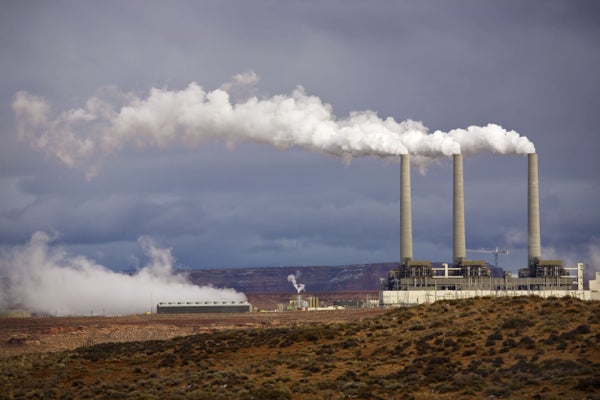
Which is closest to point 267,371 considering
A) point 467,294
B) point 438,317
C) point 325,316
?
point 438,317

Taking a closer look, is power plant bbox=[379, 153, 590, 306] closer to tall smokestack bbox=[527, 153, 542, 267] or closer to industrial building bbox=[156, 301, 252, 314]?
tall smokestack bbox=[527, 153, 542, 267]

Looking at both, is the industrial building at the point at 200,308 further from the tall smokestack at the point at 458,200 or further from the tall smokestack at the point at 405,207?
the tall smokestack at the point at 458,200

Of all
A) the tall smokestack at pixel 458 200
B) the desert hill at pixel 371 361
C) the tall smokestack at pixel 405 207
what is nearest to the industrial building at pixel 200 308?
the tall smokestack at pixel 405 207

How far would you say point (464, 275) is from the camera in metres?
163

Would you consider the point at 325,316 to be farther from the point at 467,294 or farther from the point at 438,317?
the point at 438,317

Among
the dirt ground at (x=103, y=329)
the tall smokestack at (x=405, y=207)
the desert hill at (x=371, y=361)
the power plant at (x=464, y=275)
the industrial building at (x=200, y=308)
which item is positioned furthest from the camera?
the industrial building at (x=200, y=308)

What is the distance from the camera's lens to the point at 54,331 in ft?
366

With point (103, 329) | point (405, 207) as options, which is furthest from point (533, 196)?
point (103, 329)

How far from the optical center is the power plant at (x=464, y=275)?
156375 millimetres

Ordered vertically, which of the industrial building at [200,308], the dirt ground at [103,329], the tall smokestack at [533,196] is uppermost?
the tall smokestack at [533,196]

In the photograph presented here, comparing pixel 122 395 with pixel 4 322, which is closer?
pixel 122 395

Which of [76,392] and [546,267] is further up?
[546,267]

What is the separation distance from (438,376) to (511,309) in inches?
664

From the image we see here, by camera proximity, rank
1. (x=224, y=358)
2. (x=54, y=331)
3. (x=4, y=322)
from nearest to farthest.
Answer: (x=224, y=358) < (x=54, y=331) < (x=4, y=322)
